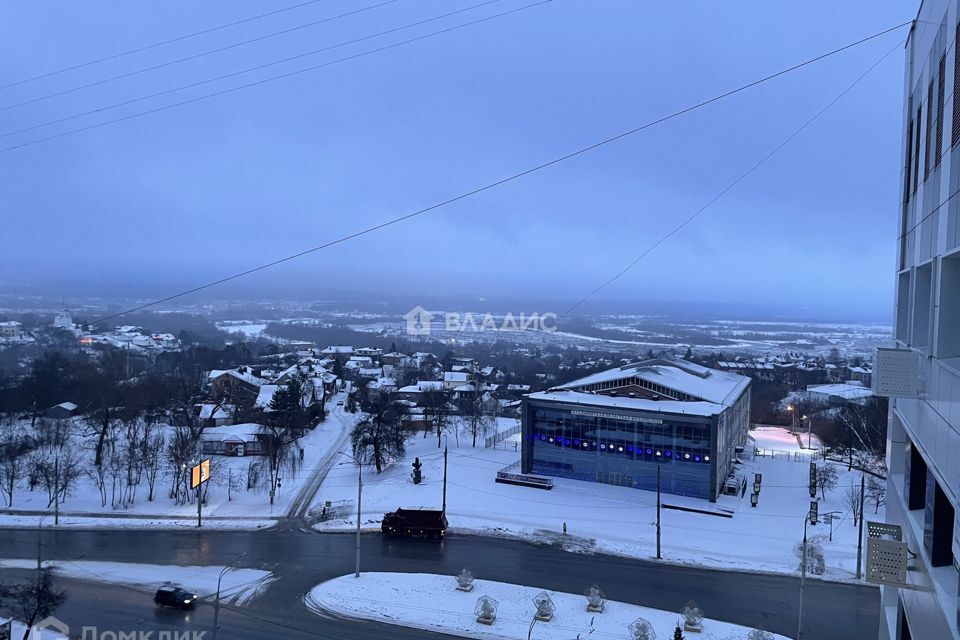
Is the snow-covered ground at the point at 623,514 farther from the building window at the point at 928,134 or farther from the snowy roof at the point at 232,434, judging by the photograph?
the building window at the point at 928,134

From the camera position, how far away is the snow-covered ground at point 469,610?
48.8ft

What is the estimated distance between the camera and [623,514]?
2608 cm

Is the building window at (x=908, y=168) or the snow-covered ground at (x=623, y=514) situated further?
the snow-covered ground at (x=623, y=514)

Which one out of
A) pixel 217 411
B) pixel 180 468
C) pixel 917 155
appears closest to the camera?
pixel 917 155

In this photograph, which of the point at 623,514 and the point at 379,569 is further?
the point at 623,514

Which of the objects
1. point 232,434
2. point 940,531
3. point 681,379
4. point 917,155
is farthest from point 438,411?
point 940,531

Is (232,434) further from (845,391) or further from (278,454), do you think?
(845,391)

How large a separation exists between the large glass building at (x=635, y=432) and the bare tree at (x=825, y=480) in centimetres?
443

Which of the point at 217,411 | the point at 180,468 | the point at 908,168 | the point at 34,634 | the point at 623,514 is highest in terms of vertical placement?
the point at 908,168

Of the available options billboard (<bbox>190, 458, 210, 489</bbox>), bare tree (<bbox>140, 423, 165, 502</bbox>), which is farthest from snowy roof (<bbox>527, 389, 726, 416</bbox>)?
bare tree (<bbox>140, 423, 165, 502</bbox>)

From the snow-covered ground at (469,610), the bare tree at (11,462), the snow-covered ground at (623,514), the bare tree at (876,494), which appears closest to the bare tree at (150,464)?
the bare tree at (11,462)

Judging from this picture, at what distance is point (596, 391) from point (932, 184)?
27.5m

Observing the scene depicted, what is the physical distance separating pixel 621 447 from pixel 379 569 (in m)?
15.9

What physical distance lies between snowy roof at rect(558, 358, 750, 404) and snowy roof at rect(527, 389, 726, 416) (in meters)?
0.85
